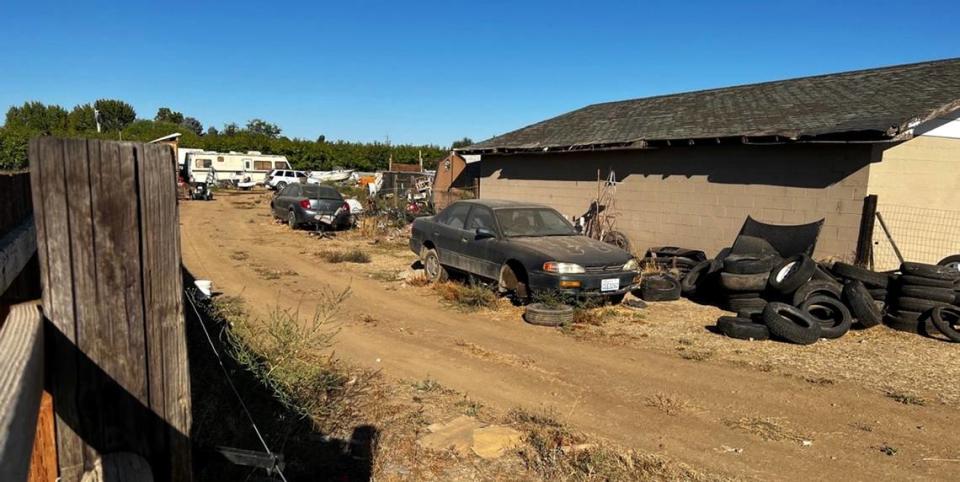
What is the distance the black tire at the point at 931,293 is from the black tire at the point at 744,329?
7.54 ft

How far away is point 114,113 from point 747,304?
369ft

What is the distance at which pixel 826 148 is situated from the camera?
35.1ft

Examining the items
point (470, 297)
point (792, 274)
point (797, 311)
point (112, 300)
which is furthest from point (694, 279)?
point (112, 300)

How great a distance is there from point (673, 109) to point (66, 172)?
16.8 meters

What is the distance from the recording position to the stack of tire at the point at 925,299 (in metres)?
7.93

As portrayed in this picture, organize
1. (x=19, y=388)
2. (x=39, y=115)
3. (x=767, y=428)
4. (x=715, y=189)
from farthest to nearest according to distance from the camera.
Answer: (x=39, y=115) < (x=715, y=189) < (x=767, y=428) < (x=19, y=388)

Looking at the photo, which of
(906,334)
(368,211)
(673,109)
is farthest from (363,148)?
(906,334)

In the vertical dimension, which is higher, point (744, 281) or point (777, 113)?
point (777, 113)

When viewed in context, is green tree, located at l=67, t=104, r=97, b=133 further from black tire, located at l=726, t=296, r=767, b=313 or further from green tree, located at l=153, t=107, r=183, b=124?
black tire, located at l=726, t=296, r=767, b=313

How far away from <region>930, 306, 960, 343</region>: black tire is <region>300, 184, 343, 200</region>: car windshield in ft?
50.4

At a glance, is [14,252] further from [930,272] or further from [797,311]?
[930,272]

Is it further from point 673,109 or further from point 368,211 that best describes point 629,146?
point 368,211

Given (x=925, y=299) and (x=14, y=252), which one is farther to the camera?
(x=925, y=299)

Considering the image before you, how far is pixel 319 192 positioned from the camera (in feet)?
62.5
